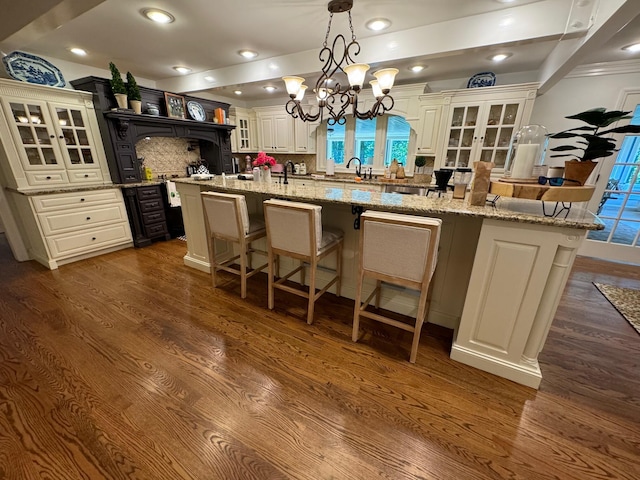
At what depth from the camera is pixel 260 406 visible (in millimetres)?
1401

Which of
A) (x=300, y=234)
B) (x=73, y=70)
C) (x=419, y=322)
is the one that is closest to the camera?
(x=419, y=322)

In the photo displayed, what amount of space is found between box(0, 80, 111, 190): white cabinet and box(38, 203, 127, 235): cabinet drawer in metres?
0.36

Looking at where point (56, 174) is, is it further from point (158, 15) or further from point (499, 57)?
point (499, 57)

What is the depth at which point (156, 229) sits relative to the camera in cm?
379

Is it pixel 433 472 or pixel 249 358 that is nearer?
pixel 433 472

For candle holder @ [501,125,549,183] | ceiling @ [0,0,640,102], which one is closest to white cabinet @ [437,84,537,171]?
ceiling @ [0,0,640,102]

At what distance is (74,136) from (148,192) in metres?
0.96

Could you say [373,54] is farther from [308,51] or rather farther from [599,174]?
[599,174]

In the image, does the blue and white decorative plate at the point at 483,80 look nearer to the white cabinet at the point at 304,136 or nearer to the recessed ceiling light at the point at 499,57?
the recessed ceiling light at the point at 499,57

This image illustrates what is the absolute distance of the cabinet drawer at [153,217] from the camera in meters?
3.65

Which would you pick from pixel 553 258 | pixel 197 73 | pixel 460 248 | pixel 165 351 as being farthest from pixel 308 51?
pixel 165 351

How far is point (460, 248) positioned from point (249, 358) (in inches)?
65.9

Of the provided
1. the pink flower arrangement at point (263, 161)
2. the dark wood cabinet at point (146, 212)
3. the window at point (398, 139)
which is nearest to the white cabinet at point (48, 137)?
the dark wood cabinet at point (146, 212)

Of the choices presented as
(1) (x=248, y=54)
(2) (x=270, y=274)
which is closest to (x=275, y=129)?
(1) (x=248, y=54)
